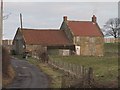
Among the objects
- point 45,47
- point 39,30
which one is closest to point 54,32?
point 39,30

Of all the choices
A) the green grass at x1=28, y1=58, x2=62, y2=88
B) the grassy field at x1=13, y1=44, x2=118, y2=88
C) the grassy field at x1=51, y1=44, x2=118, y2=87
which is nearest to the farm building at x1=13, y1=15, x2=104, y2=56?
the grassy field at x1=51, y1=44, x2=118, y2=87

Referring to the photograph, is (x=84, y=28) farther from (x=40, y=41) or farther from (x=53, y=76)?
(x=53, y=76)

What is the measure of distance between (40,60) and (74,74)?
22.0 meters

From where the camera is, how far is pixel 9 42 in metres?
90.2

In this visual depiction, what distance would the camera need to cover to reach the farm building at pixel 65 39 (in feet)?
250

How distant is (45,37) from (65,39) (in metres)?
4.41

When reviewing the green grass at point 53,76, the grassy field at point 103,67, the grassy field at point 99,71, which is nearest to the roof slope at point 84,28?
the grassy field at point 103,67

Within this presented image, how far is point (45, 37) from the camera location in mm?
80125

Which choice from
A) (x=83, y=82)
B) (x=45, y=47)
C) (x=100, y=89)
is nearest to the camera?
(x=100, y=89)

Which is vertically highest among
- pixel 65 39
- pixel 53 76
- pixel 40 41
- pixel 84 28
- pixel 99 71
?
pixel 84 28

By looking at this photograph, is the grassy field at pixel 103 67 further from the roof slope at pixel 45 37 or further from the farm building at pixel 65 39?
the roof slope at pixel 45 37

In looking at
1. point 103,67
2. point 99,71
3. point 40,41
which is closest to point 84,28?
point 40,41

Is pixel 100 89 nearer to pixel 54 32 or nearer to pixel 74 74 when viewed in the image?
pixel 74 74

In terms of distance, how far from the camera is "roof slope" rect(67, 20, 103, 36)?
81625 millimetres
